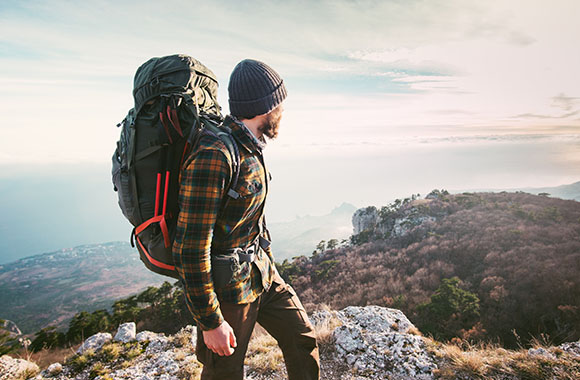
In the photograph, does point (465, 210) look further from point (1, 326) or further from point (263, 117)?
point (1, 326)

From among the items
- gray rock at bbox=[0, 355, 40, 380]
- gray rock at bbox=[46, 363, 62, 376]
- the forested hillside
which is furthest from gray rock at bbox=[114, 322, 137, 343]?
the forested hillside

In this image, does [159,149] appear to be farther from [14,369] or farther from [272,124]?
[14,369]

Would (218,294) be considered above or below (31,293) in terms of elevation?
above

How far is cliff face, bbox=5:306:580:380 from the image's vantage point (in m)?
3.72

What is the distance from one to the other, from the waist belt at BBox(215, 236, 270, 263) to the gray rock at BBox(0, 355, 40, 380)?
547 centimetres

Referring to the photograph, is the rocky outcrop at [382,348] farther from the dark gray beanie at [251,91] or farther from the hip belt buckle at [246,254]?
the dark gray beanie at [251,91]

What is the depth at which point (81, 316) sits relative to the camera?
1020 cm

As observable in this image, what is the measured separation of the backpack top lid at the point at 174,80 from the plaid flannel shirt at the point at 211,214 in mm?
269

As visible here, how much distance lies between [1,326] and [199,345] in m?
9.53

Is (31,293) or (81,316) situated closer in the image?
(81,316)

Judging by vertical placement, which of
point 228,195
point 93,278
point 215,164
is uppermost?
point 215,164

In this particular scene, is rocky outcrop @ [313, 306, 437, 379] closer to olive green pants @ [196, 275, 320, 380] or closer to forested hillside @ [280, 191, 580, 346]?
forested hillside @ [280, 191, 580, 346]

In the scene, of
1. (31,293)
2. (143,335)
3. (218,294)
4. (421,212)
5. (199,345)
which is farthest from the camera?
(31,293)

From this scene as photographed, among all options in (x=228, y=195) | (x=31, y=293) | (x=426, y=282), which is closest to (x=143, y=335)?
(x=228, y=195)
